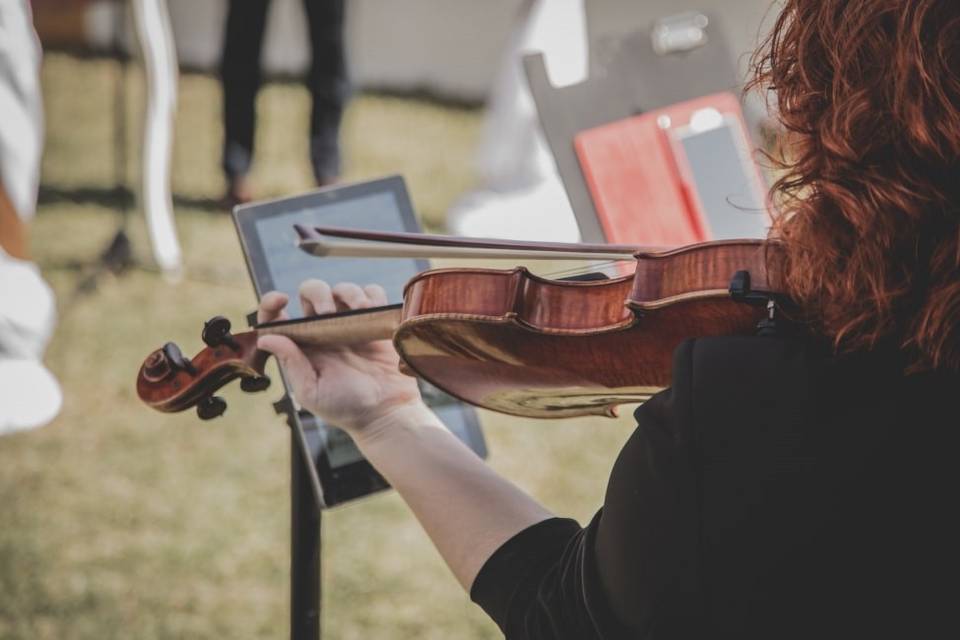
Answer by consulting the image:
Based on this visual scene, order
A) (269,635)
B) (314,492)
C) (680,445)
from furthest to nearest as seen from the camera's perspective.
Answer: (269,635), (314,492), (680,445)

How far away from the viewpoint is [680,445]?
0.74m

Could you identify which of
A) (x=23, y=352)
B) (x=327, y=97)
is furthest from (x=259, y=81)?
(x=23, y=352)

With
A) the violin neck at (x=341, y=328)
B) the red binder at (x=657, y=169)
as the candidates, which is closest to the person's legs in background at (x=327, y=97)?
the red binder at (x=657, y=169)

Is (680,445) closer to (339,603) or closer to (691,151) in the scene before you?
(691,151)

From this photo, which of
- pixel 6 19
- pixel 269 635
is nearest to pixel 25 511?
pixel 269 635

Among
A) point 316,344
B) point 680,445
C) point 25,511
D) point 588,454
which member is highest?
point 316,344

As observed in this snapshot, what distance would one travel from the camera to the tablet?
4.36ft

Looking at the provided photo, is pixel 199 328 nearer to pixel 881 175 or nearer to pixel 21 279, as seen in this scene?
pixel 21 279

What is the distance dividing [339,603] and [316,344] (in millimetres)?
1105

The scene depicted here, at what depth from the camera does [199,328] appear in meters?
2.82

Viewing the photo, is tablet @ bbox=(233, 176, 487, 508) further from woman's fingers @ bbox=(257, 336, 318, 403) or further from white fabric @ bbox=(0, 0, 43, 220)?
white fabric @ bbox=(0, 0, 43, 220)

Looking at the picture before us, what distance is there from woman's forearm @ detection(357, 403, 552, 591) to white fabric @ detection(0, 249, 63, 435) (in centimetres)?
156

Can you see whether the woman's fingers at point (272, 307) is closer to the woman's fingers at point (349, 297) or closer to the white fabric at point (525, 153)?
the woman's fingers at point (349, 297)

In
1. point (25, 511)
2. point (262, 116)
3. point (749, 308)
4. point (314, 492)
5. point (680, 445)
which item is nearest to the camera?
point (680, 445)
